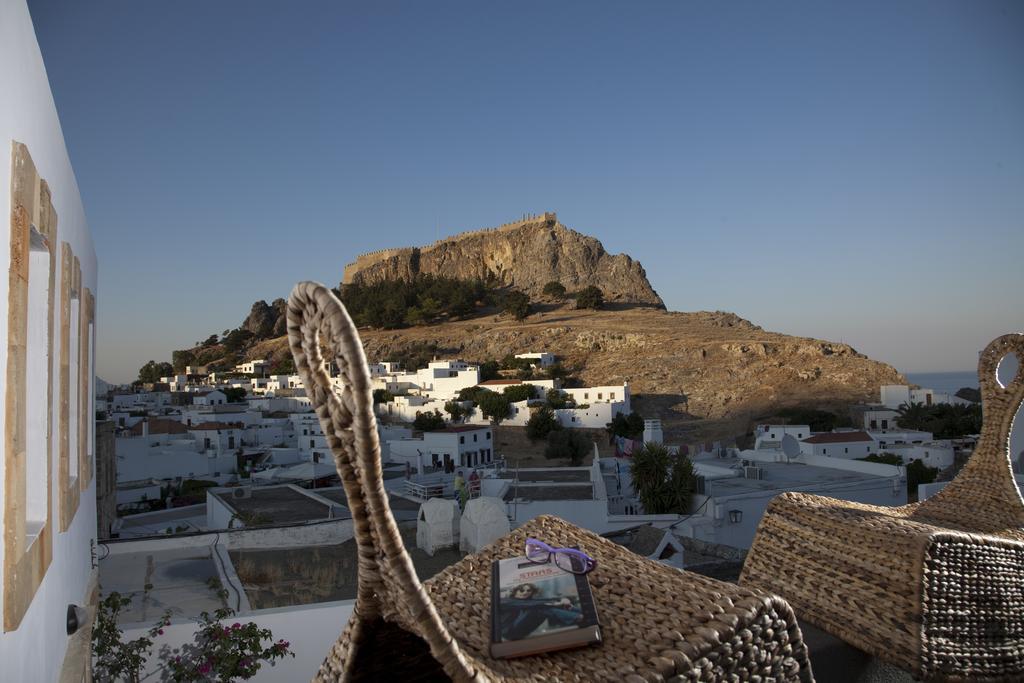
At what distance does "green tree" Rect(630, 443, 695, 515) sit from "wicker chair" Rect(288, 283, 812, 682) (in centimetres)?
996

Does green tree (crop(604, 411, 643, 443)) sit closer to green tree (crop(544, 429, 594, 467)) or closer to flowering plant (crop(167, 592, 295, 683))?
green tree (crop(544, 429, 594, 467))

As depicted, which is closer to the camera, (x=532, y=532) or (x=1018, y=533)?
(x=532, y=532)

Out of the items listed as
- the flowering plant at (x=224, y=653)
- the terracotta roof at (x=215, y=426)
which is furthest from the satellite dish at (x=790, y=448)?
the terracotta roof at (x=215, y=426)

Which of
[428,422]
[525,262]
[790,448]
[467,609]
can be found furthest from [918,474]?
[525,262]

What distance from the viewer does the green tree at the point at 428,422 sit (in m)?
25.4

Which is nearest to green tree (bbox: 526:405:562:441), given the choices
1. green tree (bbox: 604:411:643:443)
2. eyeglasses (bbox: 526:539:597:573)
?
green tree (bbox: 604:411:643:443)

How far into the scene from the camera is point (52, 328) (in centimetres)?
204

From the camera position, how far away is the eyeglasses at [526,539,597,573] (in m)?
1.51

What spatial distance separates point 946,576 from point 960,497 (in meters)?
0.91

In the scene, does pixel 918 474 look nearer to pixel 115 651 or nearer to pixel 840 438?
pixel 840 438

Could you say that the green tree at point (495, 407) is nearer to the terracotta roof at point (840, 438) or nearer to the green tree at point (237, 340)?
the terracotta roof at point (840, 438)

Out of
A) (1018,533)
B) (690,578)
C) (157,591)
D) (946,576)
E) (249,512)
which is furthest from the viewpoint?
(249,512)

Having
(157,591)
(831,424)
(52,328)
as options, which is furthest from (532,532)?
(831,424)

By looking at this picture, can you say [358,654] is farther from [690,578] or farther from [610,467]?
[610,467]
